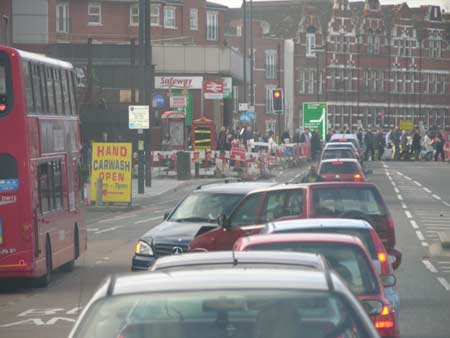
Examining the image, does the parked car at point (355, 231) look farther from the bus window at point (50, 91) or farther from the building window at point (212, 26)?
the building window at point (212, 26)

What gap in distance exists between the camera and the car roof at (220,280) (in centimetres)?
580

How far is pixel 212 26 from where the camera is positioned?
3565 inches

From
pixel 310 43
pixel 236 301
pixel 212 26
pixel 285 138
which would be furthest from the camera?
pixel 310 43

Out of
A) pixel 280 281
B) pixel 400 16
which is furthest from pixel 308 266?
pixel 400 16

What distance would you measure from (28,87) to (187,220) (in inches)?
120

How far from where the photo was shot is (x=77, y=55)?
6738cm

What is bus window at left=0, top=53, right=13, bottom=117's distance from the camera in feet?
59.4

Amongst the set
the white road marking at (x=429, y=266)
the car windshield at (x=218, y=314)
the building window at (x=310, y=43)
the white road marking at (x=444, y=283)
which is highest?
the building window at (x=310, y=43)

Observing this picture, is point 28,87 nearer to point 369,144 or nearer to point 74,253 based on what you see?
point 74,253

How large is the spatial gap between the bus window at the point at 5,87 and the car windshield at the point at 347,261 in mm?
9102

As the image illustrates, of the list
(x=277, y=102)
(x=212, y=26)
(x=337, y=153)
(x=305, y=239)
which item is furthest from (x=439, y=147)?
(x=305, y=239)

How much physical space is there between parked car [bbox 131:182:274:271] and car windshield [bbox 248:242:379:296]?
24.5ft

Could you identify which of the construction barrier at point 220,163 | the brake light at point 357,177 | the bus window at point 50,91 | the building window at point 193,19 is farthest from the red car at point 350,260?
the building window at point 193,19

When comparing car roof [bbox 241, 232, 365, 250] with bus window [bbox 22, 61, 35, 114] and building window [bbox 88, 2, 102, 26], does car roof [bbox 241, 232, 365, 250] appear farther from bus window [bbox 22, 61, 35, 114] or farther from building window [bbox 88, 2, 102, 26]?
building window [bbox 88, 2, 102, 26]
